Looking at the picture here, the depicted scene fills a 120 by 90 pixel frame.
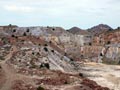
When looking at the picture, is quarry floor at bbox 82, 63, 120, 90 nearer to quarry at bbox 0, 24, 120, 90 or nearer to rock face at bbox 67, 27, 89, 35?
quarry at bbox 0, 24, 120, 90

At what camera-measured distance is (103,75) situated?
8544cm

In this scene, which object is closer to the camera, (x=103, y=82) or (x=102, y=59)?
(x=103, y=82)

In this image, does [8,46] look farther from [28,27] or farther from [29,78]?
[28,27]

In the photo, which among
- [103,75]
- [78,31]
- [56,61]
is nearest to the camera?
[103,75]

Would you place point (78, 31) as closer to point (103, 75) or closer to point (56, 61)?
point (56, 61)

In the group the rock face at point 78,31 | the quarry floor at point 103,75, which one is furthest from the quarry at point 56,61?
the rock face at point 78,31

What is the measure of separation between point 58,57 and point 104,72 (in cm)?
1272

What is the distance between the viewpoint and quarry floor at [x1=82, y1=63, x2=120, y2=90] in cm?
7386

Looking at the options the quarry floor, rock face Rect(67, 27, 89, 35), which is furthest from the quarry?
rock face Rect(67, 27, 89, 35)

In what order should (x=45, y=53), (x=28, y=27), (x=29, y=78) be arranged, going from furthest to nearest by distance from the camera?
(x=28, y=27), (x=45, y=53), (x=29, y=78)

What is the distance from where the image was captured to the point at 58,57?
304 feet

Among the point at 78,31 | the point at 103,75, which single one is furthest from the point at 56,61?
the point at 78,31

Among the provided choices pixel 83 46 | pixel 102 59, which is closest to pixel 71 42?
pixel 83 46

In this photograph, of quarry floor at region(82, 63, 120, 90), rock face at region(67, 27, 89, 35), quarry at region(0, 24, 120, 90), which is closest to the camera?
quarry at region(0, 24, 120, 90)
